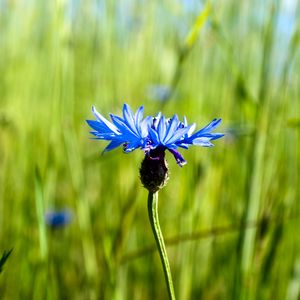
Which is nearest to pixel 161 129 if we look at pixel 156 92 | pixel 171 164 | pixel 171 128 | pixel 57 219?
pixel 171 128

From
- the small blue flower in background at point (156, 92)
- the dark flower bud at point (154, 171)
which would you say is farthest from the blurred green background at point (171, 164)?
the dark flower bud at point (154, 171)

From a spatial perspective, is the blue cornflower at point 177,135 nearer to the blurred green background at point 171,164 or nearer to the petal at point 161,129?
the petal at point 161,129

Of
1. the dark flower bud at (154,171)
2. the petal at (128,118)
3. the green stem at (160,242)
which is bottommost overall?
the green stem at (160,242)

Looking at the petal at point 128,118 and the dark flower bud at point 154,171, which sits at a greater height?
the petal at point 128,118

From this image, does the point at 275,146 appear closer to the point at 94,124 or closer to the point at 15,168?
the point at 94,124

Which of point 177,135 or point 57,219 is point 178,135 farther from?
point 57,219

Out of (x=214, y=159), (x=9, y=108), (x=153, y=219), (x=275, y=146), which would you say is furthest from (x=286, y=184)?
(x=9, y=108)

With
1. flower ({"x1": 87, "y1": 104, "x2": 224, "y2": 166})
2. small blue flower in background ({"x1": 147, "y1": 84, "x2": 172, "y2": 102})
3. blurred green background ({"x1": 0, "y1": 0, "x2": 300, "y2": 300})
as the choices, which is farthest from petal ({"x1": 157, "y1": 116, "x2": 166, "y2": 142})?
small blue flower in background ({"x1": 147, "y1": 84, "x2": 172, "y2": 102})

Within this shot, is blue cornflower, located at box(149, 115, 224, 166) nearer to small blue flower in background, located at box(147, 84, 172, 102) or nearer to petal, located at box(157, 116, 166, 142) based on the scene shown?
petal, located at box(157, 116, 166, 142)
